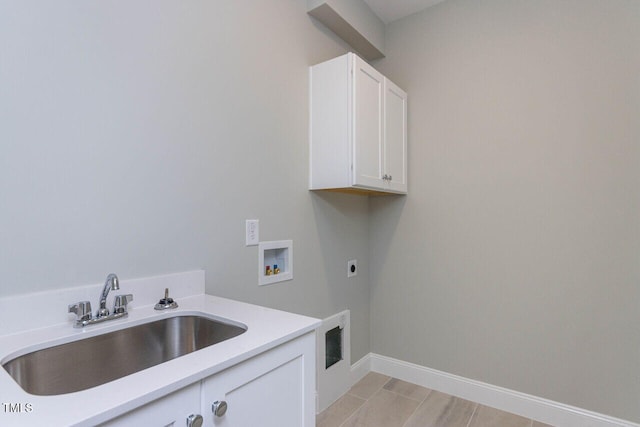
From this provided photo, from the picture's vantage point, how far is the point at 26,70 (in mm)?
992

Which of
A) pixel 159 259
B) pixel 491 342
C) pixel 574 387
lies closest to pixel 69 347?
pixel 159 259

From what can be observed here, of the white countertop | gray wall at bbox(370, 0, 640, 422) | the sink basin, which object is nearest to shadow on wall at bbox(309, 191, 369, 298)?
gray wall at bbox(370, 0, 640, 422)

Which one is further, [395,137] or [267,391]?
[395,137]

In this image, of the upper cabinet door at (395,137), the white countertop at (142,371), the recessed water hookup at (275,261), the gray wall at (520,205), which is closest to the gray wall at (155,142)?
the recessed water hookup at (275,261)

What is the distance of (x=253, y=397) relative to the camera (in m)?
0.89

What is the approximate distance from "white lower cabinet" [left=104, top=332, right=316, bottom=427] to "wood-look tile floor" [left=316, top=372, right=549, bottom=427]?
3.51ft

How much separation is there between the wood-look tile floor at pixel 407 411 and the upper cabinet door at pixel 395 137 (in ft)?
4.49

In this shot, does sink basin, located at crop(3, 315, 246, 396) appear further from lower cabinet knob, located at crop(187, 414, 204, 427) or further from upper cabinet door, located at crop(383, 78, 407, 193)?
upper cabinet door, located at crop(383, 78, 407, 193)

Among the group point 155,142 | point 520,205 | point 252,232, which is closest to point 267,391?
point 252,232

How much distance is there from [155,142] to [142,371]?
88 cm

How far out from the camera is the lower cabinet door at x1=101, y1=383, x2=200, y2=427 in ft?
2.05

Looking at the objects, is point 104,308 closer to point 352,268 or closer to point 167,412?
point 167,412

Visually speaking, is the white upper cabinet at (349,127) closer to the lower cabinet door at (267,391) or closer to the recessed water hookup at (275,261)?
the recessed water hookup at (275,261)

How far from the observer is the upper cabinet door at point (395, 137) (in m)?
2.19
